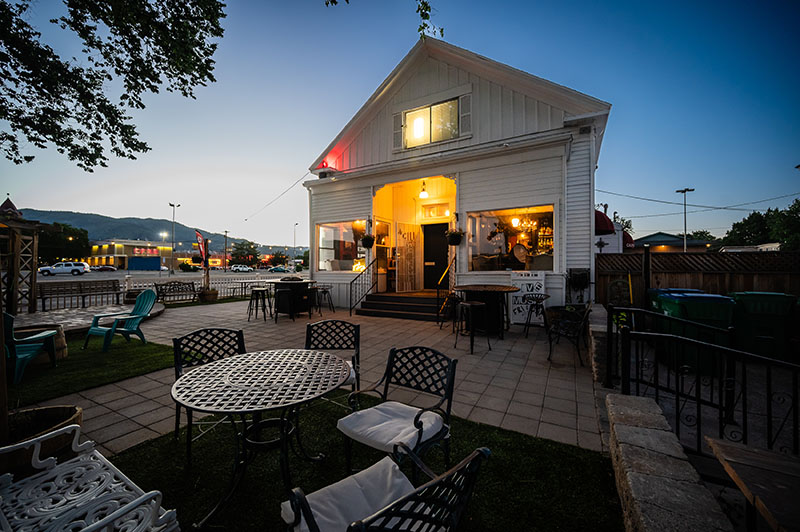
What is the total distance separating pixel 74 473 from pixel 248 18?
7.35m

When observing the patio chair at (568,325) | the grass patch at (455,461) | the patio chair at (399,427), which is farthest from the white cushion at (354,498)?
the patio chair at (568,325)

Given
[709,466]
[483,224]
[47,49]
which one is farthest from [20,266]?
[709,466]

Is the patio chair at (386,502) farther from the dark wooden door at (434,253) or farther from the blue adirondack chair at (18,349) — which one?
→ the dark wooden door at (434,253)

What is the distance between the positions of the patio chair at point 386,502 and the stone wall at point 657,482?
87cm

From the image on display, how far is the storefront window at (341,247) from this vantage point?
11.0 metres

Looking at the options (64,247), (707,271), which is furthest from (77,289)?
(64,247)

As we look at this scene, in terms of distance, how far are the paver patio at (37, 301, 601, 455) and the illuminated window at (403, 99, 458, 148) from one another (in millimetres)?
6760

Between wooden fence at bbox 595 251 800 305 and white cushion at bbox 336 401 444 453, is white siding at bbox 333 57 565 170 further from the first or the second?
white cushion at bbox 336 401 444 453

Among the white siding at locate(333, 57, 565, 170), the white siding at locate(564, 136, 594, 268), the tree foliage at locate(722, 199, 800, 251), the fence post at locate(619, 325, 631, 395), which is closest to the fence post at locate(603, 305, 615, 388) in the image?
the fence post at locate(619, 325, 631, 395)

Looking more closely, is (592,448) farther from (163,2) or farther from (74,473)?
(163,2)

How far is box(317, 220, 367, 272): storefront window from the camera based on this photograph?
1098 cm

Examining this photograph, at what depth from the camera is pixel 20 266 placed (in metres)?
8.70

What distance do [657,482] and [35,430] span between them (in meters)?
4.30

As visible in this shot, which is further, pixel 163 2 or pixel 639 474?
pixel 163 2
